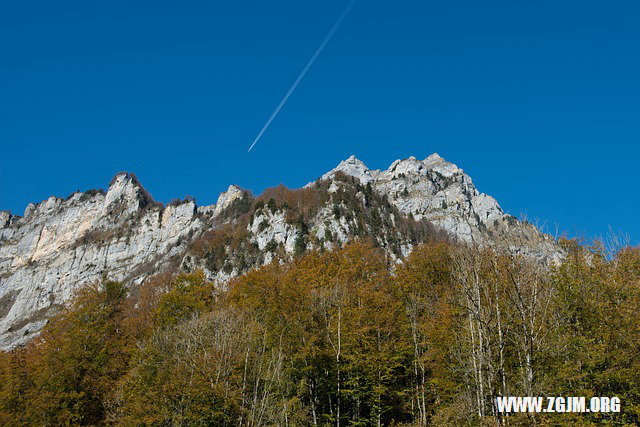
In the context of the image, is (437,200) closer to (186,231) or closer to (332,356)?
(186,231)

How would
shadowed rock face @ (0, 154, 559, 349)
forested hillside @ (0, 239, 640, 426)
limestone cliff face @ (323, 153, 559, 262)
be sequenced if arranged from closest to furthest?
forested hillside @ (0, 239, 640, 426) → shadowed rock face @ (0, 154, 559, 349) → limestone cliff face @ (323, 153, 559, 262)

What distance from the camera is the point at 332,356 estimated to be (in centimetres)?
2758

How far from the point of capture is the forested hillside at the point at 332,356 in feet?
59.3

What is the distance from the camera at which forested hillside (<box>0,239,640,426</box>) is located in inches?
711

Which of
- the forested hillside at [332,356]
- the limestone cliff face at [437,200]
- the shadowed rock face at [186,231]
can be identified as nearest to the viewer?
the forested hillside at [332,356]

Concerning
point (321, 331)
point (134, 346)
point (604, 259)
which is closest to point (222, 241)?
point (134, 346)

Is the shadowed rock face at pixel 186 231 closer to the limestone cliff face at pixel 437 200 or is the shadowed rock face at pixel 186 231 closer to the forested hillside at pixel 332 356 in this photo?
the limestone cliff face at pixel 437 200

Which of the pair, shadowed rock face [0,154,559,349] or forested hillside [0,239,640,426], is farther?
shadowed rock face [0,154,559,349]

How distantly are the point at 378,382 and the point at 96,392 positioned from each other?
782 inches

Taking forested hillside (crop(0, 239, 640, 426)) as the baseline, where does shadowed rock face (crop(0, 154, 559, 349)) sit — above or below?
above

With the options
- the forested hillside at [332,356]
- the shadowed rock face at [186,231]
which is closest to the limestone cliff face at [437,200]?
the shadowed rock face at [186,231]

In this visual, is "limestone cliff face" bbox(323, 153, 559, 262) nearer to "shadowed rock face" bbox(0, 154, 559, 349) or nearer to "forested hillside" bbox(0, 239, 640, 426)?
"shadowed rock face" bbox(0, 154, 559, 349)

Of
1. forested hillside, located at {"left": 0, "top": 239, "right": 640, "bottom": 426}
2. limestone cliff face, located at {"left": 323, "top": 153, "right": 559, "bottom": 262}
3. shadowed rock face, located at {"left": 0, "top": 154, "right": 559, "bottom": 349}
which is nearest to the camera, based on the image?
forested hillside, located at {"left": 0, "top": 239, "right": 640, "bottom": 426}

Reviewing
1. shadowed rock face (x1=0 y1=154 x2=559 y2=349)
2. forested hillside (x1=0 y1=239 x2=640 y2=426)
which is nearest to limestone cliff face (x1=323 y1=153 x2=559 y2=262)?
shadowed rock face (x1=0 y1=154 x2=559 y2=349)
